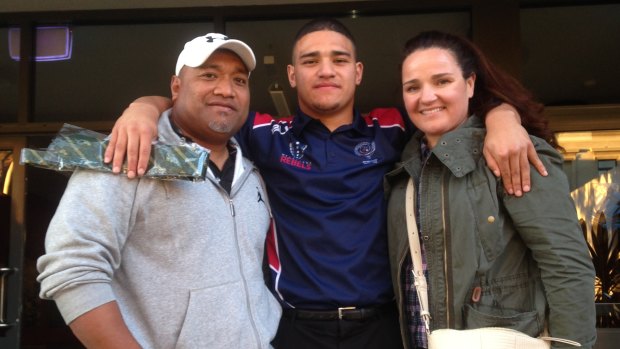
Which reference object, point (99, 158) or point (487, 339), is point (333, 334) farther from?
point (99, 158)

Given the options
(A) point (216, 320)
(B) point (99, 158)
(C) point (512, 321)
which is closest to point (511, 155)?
(C) point (512, 321)

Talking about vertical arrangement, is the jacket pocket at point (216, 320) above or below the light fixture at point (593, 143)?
below

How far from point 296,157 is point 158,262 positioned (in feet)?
2.76

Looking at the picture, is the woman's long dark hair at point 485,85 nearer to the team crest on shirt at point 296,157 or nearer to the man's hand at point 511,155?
the man's hand at point 511,155

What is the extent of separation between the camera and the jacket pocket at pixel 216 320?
7.00ft

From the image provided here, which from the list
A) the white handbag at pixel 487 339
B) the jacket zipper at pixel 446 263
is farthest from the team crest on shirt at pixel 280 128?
the white handbag at pixel 487 339

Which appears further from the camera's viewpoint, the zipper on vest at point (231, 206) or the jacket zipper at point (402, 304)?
the jacket zipper at point (402, 304)

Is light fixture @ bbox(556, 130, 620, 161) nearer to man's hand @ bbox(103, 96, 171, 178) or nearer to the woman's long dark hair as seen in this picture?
the woman's long dark hair

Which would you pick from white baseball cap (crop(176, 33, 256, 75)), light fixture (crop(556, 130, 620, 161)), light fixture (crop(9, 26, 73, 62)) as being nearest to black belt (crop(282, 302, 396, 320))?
white baseball cap (crop(176, 33, 256, 75))

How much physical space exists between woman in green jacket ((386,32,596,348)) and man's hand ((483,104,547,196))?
0.03 m

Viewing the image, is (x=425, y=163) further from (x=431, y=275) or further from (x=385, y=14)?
(x=385, y=14)

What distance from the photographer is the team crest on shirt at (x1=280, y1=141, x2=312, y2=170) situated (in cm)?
275

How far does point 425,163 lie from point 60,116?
4210 millimetres

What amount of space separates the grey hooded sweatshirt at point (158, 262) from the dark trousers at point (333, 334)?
9.0 inches
